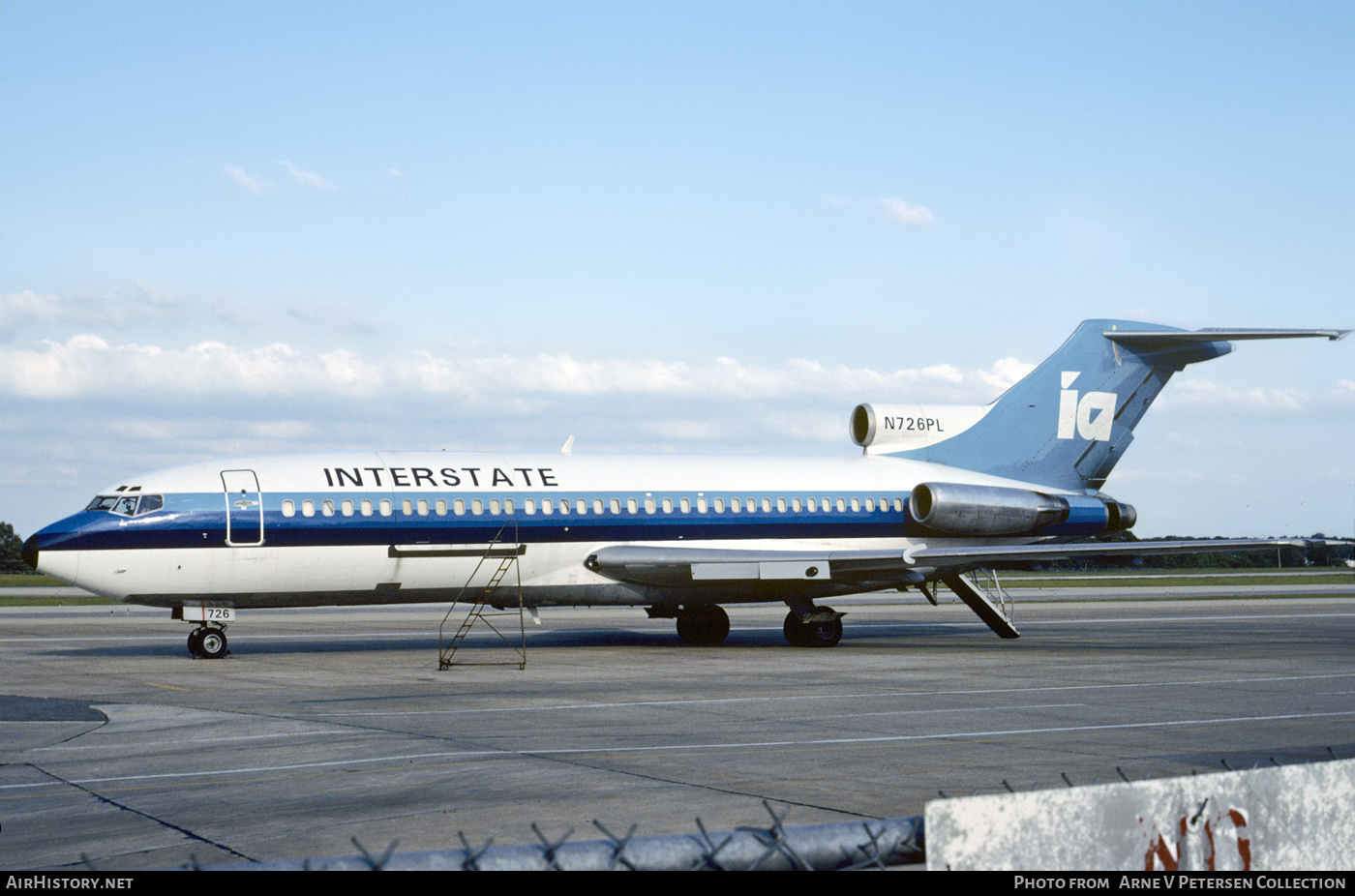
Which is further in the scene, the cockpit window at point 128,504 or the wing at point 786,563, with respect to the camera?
the wing at point 786,563

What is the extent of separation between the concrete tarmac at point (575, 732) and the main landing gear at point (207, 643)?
0.54 m

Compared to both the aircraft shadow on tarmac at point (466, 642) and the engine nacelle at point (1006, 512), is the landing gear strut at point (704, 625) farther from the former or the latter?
the engine nacelle at point (1006, 512)

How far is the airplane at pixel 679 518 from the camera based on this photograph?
2430cm

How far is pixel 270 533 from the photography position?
2456 cm

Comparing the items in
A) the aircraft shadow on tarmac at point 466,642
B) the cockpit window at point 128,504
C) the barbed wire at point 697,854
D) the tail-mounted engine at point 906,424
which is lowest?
the aircraft shadow on tarmac at point 466,642

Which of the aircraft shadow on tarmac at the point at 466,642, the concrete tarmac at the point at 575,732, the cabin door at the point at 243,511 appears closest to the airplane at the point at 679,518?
the cabin door at the point at 243,511

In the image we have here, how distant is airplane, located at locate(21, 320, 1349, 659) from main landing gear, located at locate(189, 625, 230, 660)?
42 millimetres

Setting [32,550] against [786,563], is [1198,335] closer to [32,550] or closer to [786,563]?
[786,563]

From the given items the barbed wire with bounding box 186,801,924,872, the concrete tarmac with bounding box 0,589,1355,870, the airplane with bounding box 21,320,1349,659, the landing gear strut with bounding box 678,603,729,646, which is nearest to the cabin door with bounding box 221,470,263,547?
the airplane with bounding box 21,320,1349,659

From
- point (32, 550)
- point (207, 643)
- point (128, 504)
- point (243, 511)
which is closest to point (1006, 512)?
point (243, 511)

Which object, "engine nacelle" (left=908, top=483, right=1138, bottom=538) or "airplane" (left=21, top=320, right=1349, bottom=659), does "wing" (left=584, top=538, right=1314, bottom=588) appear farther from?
"engine nacelle" (left=908, top=483, right=1138, bottom=538)

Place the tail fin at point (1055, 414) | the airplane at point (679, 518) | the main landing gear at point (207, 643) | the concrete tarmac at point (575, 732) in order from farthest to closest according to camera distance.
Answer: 1. the tail fin at point (1055, 414)
2. the main landing gear at point (207, 643)
3. the airplane at point (679, 518)
4. the concrete tarmac at point (575, 732)

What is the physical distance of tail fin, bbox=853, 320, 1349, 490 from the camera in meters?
33.0
